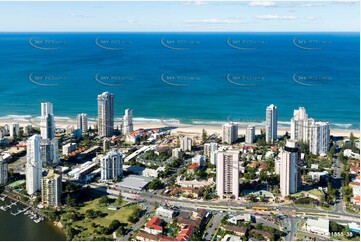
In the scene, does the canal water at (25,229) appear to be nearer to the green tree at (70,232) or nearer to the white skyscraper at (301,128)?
the green tree at (70,232)

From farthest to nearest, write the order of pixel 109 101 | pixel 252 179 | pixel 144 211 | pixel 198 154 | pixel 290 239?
pixel 109 101 → pixel 198 154 → pixel 252 179 → pixel 144 211 → pixel 290 239

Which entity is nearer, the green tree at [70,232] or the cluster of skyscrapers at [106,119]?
the green tree at [70,232]

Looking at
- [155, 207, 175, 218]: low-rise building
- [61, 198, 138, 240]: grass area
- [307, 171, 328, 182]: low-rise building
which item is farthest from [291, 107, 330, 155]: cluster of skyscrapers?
[61, 198, 138, 240]: grass area

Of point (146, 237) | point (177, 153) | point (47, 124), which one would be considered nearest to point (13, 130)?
point (47, 124)

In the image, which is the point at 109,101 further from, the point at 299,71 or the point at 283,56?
the point at 283,56

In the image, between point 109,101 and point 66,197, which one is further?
point 109,101

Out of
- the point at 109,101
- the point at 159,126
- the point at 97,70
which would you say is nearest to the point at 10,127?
the point at 109,101

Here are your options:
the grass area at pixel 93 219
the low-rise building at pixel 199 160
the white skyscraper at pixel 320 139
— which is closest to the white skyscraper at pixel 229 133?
the low-rise building at pixel 199 160
